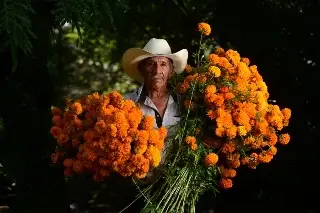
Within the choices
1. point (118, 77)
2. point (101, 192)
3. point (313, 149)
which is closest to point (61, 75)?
point (101, 192)

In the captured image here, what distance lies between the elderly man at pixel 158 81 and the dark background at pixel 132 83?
68 cm

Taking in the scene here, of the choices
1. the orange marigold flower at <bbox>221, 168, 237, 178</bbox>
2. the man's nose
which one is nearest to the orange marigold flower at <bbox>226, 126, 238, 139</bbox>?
the orange marigold flower at <bbox>221, 168, 237, 178</bbox>

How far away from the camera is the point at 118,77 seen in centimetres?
1073

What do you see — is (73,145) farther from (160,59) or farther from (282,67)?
(282,67)

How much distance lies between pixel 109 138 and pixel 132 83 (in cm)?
751

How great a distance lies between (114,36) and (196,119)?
6.26m

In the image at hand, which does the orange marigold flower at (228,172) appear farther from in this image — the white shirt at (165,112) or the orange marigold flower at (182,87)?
the orange marigold flower at (182,87)

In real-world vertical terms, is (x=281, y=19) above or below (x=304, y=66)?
above

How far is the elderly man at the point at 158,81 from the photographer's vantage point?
3.38 m

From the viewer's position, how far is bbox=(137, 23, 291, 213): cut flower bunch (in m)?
3.28

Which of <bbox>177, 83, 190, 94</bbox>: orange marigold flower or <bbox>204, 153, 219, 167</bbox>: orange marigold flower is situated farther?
<bbox>177, 83, 190, 94</bbox>: orange marigold flower

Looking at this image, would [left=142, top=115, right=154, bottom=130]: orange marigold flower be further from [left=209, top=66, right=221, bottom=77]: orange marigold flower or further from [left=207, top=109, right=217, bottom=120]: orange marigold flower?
[left=209, top=66, right=221, bottom=77]: orange marigold flower

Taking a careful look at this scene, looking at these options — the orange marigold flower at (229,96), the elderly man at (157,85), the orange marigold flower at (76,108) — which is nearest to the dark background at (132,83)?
the orange marigold flower at (76,108)

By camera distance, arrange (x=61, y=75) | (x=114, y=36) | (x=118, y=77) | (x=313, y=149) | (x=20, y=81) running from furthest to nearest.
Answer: (x=118, y=77) < (x=114, y=36) < (x=61, y=75) < (x=313, y=149) < (x=20, y=81)
